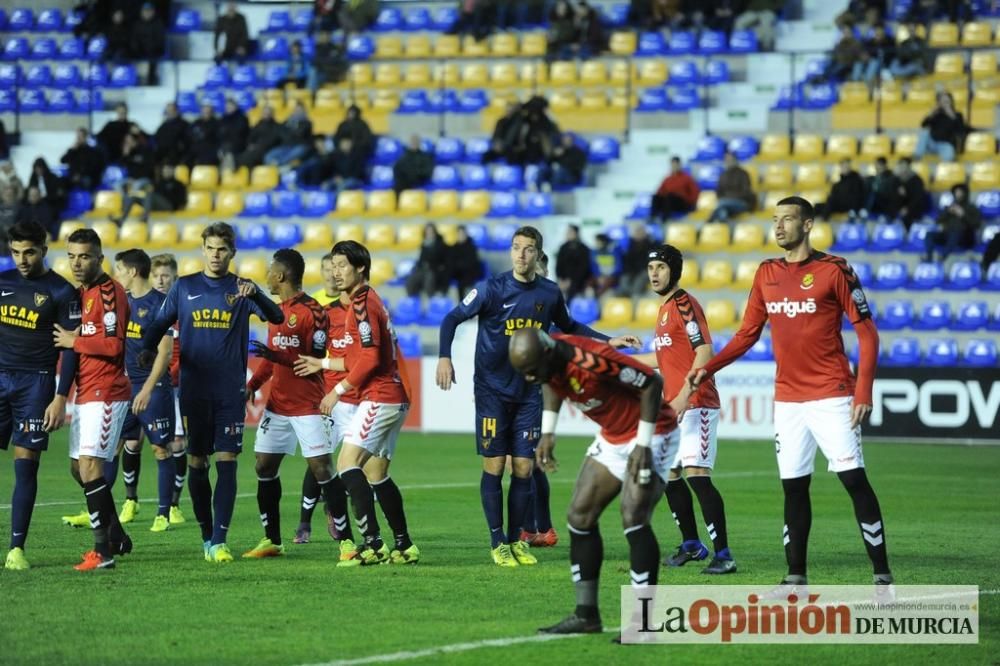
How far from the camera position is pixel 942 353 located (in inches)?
1014

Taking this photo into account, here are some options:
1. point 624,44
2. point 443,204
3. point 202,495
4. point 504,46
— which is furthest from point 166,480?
point 504,46

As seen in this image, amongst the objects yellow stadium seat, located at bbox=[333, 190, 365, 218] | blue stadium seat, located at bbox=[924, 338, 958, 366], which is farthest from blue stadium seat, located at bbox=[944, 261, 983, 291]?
yellow stadium seat, located at bbox=[333, 190, 365, 218]

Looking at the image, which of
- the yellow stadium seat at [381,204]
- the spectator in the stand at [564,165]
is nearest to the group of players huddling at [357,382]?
the spectator in the stand at [564,165]

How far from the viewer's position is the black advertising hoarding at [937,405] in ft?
79.5

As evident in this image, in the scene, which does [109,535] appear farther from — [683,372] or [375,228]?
[375,228]

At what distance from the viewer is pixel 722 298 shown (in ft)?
92.3

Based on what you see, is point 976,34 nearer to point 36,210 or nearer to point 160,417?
point 36,210

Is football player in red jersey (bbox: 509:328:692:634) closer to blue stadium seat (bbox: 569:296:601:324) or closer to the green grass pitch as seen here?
the green grass pitch

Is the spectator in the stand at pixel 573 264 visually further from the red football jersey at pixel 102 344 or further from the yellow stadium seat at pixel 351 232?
the red football jersey at pixel 102 344

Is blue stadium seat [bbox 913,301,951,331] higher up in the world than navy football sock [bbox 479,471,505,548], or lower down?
higher up

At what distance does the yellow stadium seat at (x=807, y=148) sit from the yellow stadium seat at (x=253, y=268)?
10558 mm

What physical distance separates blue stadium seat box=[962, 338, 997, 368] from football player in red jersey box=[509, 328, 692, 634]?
17.8 metres

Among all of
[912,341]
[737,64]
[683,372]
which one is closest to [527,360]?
[683,372]

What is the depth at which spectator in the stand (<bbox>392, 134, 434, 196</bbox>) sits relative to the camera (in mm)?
31828
